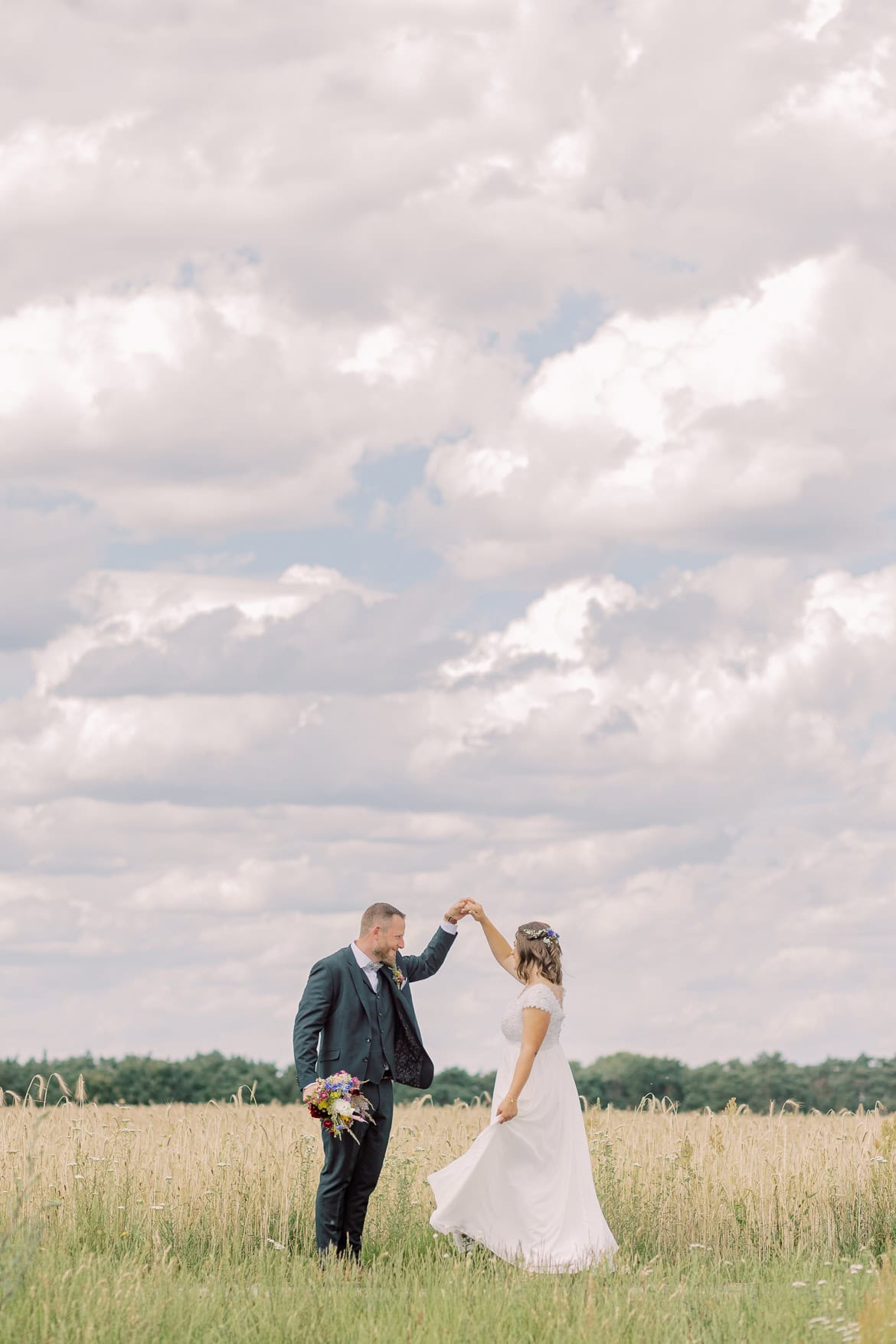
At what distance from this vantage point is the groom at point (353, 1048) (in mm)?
10133

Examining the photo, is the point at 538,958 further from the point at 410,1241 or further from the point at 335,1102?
the point at 410,1241

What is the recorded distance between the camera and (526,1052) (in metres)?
9.80

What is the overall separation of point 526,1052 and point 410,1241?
229 cm

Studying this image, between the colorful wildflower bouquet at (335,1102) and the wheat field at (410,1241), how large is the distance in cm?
99

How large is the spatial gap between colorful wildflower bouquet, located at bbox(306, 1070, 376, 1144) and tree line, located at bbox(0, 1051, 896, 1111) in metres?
17.1

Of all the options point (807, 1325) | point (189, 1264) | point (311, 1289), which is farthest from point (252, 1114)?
point (807, 1325)

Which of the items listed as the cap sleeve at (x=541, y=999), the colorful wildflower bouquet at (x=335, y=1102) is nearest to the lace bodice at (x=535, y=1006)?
the cap sleeve at (x=541, y=999)

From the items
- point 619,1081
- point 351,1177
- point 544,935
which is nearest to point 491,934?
point 544,935

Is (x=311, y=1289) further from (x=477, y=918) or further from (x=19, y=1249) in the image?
(x=477, y=918)

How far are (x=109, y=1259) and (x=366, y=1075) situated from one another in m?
2.16

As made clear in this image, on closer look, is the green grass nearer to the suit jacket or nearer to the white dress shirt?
the suit jacket

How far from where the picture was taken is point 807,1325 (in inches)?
309

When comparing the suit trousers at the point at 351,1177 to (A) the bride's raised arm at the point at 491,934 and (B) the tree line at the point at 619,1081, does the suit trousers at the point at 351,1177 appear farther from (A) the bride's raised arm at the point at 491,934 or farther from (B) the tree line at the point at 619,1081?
(B) the tree line at the point at 619,1081

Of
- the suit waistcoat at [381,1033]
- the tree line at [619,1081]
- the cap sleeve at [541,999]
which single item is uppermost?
the cap sleeve at [541,999]
